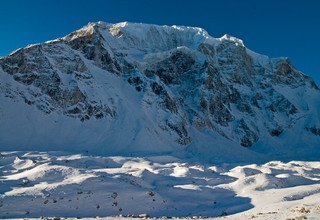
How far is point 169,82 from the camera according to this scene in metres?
189

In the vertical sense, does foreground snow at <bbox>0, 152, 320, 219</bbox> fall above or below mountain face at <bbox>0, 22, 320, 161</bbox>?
below

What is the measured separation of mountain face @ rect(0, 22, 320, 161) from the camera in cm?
12839

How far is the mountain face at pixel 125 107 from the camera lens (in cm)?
12839

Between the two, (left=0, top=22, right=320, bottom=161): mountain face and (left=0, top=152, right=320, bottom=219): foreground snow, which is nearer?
(left=0, top=152, right=320, bottom=219): foreground snow

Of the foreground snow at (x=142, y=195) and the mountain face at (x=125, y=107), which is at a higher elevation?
the mountain face at (x=125, y=107)

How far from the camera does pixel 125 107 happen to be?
481ft

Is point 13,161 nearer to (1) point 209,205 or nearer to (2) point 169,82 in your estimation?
(1) point 209,205

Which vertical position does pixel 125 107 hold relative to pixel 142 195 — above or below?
above

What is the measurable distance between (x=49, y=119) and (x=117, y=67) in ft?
139

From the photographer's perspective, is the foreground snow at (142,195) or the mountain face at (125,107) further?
the mountain face at (125,107)

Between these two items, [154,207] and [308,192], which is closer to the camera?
[154,207]

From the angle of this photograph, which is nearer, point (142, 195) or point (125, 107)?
point (142, 195)

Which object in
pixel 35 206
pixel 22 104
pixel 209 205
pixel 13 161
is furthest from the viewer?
pixel 22 104

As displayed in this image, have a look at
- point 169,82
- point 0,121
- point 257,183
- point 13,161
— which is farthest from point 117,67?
point 257,183
